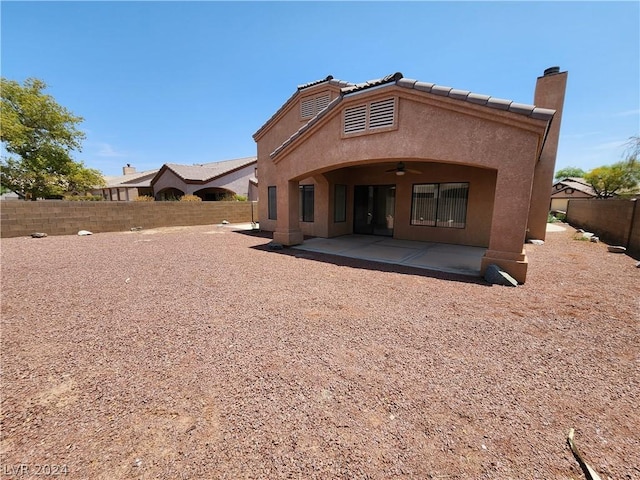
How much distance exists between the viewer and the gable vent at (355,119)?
7.81 meters

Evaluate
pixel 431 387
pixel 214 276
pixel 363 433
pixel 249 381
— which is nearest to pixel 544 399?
pixel 431 387

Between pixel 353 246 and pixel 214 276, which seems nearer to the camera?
pixel 214 276

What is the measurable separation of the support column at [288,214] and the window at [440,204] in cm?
511

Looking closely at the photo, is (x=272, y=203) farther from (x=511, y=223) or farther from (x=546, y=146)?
(x=546, y=146)

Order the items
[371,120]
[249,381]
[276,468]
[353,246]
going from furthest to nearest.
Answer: [353,246]
[371,120]
[249,381]
[276,468]

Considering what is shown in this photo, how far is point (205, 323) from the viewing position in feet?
13.3

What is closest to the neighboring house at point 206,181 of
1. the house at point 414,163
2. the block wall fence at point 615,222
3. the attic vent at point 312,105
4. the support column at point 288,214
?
→ the house at point 414,163

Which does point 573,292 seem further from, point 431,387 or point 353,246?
point 353,246

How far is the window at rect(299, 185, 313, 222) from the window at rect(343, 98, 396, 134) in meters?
4.74

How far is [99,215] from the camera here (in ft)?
45.5

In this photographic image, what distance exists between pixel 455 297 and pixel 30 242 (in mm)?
15549

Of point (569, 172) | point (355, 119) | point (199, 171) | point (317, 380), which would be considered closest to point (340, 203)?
point (355, 119)

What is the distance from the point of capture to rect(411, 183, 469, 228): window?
33.9 ft

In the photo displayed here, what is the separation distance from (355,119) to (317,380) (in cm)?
741
